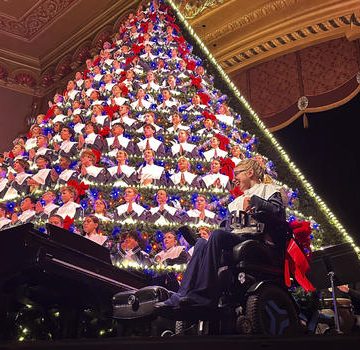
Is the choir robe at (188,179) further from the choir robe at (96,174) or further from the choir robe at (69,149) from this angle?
the choir robe at (69,149)

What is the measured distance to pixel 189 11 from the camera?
9.74 m

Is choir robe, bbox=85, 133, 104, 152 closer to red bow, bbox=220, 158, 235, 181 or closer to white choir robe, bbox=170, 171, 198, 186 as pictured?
white choir robe, bbox=170, 171, 198, 186

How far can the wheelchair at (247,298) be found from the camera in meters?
2.25

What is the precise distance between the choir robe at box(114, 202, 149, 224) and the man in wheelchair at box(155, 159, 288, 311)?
5.94 ft

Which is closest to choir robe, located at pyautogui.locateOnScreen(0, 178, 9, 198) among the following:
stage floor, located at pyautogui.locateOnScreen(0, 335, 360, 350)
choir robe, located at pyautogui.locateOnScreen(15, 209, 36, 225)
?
choir robe, located at pyautogui.locateOnScreen(15, 209, 36, 225)

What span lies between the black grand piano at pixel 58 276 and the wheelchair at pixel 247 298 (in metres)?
0.46

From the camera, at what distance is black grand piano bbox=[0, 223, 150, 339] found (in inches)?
102

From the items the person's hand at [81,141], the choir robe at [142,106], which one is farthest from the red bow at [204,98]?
the person's hand at [81,141]

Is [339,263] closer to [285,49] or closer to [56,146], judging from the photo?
[56,146]

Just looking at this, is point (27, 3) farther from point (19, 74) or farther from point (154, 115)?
point (154, 115)

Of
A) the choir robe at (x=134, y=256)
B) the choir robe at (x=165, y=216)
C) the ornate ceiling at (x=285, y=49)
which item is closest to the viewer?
the choir robe at (x=134, y=256)

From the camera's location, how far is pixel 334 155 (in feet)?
23.7

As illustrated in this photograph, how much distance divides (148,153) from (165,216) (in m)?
0.92

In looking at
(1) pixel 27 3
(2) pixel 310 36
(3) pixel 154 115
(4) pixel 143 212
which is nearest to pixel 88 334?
(4) pixel 143 212
